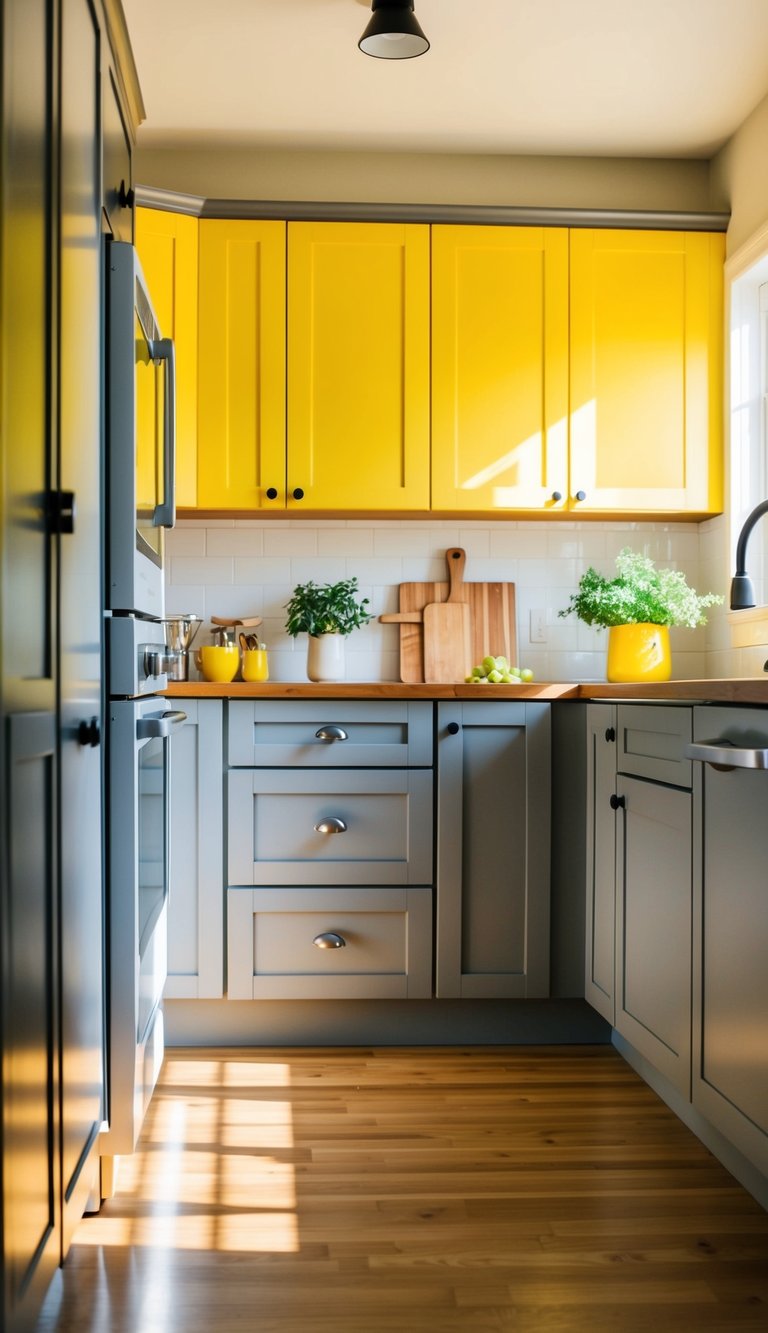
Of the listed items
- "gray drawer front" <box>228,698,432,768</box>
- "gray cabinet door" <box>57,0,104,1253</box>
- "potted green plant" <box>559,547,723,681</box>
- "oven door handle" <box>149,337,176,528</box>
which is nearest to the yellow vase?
"potted green plant" <box>559,547,723,681</box>

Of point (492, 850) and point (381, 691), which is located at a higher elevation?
point (381, 691)

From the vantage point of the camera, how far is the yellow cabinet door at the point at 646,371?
3361 millimetres

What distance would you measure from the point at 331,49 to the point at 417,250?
1.99 ft

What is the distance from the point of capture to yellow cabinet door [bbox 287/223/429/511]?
3.29 meters

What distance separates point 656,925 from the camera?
2256mm

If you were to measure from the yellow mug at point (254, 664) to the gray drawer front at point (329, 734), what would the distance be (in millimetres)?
474

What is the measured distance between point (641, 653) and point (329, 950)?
1232 millimetres

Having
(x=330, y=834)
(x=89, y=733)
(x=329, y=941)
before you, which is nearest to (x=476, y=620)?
(x=330, y=834)

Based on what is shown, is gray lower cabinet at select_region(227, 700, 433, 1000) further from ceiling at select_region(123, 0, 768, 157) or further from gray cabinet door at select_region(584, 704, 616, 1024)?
ceiling at select_region(123, 0, 768, 157)

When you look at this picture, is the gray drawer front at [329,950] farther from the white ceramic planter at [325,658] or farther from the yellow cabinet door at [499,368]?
the yellow cabinet door at [499,368]

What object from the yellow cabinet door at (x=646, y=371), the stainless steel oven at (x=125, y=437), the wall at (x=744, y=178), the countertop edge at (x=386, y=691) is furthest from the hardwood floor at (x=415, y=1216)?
the wall at (x=744, y=178)

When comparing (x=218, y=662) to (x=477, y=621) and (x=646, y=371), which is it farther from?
(x=646, y=371)

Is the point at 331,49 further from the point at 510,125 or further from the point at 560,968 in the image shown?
the point at 560,968

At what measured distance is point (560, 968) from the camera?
286 centimetres
